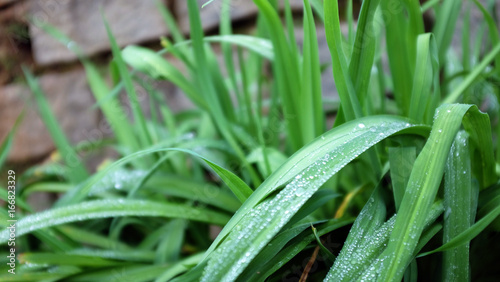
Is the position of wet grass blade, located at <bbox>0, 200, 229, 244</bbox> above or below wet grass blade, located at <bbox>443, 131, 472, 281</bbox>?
above

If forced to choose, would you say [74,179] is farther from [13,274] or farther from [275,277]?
[275,277]

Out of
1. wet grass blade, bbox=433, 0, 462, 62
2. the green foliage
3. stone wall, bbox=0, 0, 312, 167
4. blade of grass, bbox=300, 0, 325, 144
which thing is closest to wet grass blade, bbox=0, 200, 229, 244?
the green foliage

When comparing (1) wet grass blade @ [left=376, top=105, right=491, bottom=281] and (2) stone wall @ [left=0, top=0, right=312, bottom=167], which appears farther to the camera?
(2) stone wall @ [left=0, top=0, right=312, bottom=167]

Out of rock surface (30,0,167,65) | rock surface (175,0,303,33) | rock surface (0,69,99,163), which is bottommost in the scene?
rock surface (0,69,99,163)

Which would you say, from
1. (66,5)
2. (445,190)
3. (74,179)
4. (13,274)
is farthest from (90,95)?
(445,190)

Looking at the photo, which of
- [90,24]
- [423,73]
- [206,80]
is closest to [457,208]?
[423,73]

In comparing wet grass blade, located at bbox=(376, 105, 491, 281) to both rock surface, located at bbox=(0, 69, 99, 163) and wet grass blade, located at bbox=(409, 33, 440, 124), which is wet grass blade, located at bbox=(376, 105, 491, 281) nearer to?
wet grass blade, located at bbox=(409, 33, 440, 124)
